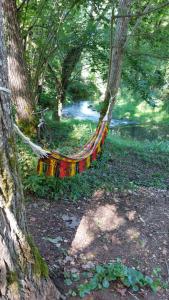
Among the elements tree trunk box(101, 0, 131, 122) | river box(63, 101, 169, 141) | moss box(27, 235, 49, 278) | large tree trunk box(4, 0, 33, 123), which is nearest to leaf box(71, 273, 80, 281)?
moss box(27, 235, 49, 278)

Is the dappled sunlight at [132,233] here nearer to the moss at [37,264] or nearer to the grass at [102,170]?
the grass at [102,170]

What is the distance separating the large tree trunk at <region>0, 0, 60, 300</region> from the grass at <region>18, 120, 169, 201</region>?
4.92 feet

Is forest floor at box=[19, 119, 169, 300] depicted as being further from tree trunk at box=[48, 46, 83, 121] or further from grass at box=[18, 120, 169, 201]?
tree trunk at box=[48, 46, 83, 121]

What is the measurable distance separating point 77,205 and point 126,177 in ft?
6.84

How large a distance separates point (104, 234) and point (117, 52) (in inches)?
114

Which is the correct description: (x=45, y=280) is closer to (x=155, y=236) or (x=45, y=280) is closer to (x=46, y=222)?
(x=46, y=222)

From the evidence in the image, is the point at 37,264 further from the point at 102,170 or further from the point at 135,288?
the point at 102,170

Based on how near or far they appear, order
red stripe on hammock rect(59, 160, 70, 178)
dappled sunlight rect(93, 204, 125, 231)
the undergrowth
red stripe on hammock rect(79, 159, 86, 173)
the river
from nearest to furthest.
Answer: the undergrowth < red stripe on hammock rect(59, 160, 70, 178) < dappled sunlight rect(93, 204, 125, 231) < red stripe on hammock rect(79, 159, 86, 173) < the river

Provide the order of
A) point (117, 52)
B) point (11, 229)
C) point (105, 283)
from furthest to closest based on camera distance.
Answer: point (117, 52)
point (105, 283)
point (11, 229)

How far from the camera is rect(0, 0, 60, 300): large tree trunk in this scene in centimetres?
144

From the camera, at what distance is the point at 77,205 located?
10.9ft

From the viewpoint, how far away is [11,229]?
1526 mm

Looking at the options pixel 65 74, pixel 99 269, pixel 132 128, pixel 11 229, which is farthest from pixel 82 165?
pixel 132 128

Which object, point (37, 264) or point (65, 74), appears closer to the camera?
point (37, 264)
